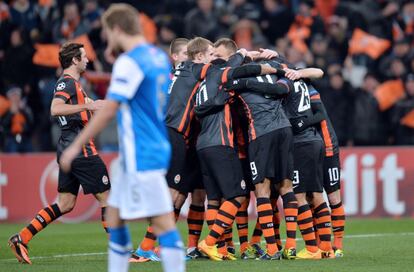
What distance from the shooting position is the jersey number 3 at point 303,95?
36.1ft

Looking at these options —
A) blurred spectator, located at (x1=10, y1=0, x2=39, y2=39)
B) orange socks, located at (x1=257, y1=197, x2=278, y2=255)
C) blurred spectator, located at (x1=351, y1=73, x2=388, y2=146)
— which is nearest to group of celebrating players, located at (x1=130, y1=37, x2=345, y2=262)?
orange socks, located at (x1=257, y1=197, x2=278, y2=255)

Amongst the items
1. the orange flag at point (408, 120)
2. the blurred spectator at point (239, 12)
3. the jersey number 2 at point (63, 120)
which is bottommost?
the orange flag at point (408, 120)

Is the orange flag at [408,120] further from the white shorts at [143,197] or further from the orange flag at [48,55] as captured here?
the white shorts at [143,197]

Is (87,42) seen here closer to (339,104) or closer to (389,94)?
(339,104)

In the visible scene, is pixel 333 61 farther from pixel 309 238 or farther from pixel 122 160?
pixel 122 160

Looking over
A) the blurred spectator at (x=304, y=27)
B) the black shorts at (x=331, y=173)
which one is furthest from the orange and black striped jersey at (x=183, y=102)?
the blurred spectator at (x=304, y=27)

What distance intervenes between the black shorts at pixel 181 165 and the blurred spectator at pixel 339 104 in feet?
24.6

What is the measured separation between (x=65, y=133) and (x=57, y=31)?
8932 mm

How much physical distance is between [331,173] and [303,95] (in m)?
1.05

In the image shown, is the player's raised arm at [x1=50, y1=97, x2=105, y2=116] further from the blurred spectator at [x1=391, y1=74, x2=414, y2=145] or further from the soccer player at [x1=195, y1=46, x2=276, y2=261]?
the blurred spectator at [x1=391, y1=74, x2=414, y2=145]

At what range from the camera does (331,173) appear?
1145cm

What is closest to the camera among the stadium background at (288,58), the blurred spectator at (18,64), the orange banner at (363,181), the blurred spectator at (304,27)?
the orange banner at (363,181)

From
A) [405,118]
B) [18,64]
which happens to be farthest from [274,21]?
[18,64]

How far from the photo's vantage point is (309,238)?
1076 cm
